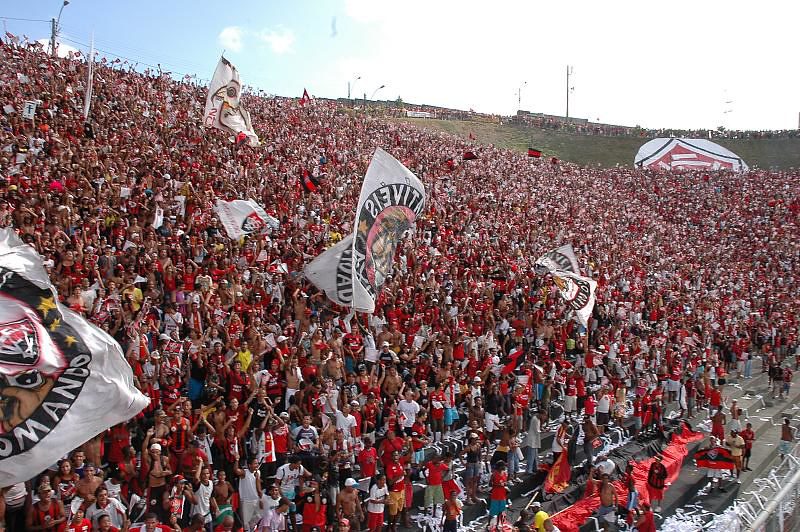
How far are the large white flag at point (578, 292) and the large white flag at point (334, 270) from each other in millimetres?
6340

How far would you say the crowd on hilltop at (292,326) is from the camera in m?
8.52

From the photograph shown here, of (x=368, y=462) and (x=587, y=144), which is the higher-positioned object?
(x=587, y=144)

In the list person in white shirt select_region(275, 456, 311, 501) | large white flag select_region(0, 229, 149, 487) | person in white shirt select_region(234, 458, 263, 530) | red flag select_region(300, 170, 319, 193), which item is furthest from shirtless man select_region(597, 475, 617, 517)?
red flag select_region(300, 170, 319, 193)

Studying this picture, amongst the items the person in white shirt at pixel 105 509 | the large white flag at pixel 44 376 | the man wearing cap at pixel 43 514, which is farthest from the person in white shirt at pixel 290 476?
the large white flag at pixel 44 376

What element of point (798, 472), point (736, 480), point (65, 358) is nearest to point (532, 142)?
point (736, 480)

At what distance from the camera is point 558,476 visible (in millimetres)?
12172

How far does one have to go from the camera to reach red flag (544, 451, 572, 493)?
475 inches

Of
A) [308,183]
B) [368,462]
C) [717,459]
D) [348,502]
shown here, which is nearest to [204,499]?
[348,502]

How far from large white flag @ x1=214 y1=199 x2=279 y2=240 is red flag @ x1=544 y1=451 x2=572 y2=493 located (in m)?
7.47

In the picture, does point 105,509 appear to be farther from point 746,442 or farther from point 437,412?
point 746,442

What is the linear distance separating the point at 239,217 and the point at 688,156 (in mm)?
43433

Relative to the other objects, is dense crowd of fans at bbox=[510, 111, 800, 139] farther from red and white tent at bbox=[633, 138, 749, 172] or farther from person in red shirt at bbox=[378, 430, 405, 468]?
person in red shirt at bbox=[378, 430, 405, 468]

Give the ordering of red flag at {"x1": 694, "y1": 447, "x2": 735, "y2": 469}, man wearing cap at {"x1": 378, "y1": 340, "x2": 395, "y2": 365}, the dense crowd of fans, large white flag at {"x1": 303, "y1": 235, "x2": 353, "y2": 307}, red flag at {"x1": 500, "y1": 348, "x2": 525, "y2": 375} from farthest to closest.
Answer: the dense crowd of fans → red flag at {"x1": 500, "y1": 348, "x2": 525, "y2": 375} → red flag at {"x1": 694, "y1": 447, "x2": 735, "y2": 469} → large white flag at {"x1": 303, "y1": 235, "x2": 353, "y2": 307} → man wearing cap at {"x1": 378, "y1": 340, "x2": 395, "y2": 365}

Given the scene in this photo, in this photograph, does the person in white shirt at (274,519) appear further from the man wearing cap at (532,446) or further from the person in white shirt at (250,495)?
the man wearing cap at (532,446)
